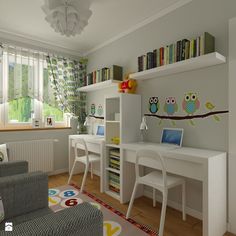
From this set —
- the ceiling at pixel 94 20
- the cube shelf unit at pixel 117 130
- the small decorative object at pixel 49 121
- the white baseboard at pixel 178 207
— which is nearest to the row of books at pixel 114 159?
the cube shelf unit at pixel 117 130

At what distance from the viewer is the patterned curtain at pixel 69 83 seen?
→ 11.9 feet

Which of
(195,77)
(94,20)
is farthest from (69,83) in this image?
(195,77)

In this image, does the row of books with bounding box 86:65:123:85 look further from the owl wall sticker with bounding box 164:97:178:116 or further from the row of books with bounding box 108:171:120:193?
the row of books with bounding box 108:171:120:193

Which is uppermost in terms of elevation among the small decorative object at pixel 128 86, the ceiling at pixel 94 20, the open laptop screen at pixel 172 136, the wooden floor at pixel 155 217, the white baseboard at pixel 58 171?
the ceiling at pixel 94 20

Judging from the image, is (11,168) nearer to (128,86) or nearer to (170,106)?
(128,86)

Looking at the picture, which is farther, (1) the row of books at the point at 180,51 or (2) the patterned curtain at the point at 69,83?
(2) the patterned curtain at the point at 69,83

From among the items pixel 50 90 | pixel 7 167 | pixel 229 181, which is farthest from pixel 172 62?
pixel 50 90

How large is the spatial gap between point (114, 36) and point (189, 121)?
196 centimetres

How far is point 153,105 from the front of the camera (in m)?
2.69

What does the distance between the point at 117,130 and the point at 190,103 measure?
3.86 ft

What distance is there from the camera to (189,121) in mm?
2287

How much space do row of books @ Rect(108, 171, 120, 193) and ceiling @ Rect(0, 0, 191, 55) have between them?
2225 millimetres

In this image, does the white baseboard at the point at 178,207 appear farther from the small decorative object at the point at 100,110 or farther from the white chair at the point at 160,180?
the small decorative object at the point at 100,110

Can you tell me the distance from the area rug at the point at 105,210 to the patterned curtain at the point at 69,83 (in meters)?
1.34
